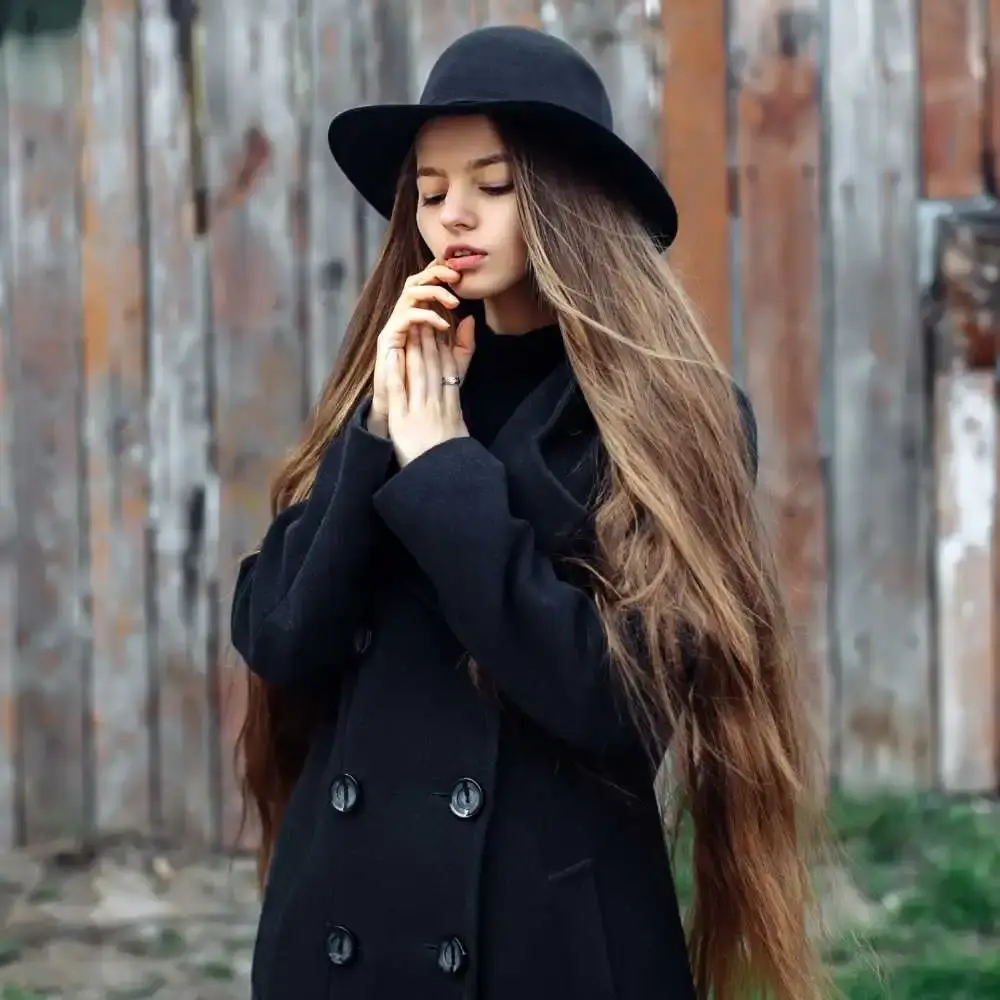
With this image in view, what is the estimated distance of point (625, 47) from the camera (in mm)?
3391

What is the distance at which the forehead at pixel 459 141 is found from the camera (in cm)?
186

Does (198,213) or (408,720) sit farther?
(198,213)

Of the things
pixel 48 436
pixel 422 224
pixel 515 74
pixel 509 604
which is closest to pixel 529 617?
pixel 509 604

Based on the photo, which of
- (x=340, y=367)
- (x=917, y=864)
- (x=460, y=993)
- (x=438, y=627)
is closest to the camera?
(x=460, y=993)

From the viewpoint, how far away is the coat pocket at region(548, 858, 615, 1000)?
5.57 feet

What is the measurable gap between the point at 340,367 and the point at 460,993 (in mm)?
821

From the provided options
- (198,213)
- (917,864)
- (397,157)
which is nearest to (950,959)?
(917,864)

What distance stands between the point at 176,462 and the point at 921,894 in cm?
181

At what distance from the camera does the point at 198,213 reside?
3.42 metres

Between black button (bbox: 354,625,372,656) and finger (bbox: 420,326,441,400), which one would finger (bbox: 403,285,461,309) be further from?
black button (bbox: 354,625,372,656)

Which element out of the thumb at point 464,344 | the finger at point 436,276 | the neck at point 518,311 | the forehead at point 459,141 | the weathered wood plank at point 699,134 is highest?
the weathered wood plank at point 699,134

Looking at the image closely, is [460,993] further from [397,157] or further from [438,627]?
[397,157]

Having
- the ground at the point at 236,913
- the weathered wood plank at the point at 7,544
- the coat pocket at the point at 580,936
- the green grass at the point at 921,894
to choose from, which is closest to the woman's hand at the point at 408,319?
the coat pocket at the point at 580,936

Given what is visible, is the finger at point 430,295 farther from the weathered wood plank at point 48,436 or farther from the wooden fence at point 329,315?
the weathered wood plank at point 48,436
